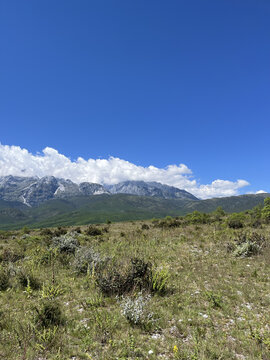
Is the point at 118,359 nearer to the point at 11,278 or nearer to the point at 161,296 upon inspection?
the point at 161,296

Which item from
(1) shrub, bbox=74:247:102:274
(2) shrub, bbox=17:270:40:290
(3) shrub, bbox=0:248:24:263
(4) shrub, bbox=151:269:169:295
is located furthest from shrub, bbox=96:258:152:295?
(3) shrub, bbox=0:248:24:263

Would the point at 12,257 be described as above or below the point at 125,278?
below

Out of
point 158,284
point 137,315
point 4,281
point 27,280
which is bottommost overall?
point 4,281

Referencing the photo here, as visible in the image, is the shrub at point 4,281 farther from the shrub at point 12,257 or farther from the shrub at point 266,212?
the shrub at point 266,212

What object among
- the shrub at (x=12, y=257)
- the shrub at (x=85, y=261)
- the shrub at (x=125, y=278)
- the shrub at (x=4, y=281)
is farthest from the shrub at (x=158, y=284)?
the shrub at (x=12, y=257)

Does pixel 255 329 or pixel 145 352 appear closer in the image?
pixel 145 352

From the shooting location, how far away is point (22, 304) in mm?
7336

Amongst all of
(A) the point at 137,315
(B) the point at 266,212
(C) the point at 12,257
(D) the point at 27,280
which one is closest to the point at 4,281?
(D) the point at 27,280

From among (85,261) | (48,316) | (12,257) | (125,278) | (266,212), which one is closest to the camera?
(48,316)

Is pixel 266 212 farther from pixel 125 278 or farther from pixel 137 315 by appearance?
pixel 137 315

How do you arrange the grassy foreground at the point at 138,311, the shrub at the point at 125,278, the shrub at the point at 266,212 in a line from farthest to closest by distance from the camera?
the shrub at the point at 266,212 → the shrub at the point at 125,278 → the grassy foreground at the point at 138,311

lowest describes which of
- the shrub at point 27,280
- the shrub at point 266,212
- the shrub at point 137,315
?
the shrub at point 27,280

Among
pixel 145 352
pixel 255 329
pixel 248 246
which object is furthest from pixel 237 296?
pixel 248 246

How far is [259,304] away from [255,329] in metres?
1.68
